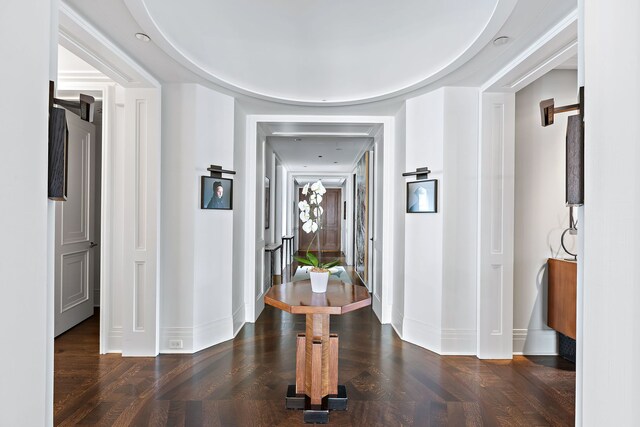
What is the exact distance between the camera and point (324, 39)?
286 cm

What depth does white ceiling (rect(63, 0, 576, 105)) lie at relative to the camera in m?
2.25

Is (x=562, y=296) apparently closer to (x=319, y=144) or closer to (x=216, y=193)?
(x=216, y=193)

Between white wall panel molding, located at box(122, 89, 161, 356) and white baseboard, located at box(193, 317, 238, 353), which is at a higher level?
white wall panel molding, located at box(122, 89, 161, 356)

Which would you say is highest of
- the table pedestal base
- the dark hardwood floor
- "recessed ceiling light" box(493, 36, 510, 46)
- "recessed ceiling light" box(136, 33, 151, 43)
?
"recessed ceiling light" box(136, 33, 151, 43)

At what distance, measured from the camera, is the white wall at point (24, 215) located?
2.55 feet

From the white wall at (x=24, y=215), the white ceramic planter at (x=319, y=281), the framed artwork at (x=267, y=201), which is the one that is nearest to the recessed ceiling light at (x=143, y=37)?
the white wall at (x=24, y=215)

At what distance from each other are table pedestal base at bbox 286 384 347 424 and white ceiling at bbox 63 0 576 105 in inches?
110

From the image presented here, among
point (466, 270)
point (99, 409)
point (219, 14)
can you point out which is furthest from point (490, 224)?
point (99, 409)

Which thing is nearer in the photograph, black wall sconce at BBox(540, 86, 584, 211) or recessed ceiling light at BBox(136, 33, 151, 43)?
black wall sconce at BBox(540, 86, 584, 211)

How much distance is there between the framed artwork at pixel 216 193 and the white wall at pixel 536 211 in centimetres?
309

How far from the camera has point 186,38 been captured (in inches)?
107

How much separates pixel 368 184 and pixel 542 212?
8.98 ft

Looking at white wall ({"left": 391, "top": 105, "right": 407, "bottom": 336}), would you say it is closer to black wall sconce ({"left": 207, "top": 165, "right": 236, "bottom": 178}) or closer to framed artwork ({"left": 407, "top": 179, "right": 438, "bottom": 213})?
framed artwork ({"left": 407, "top": 179, "right": 438, "bottom": 213})

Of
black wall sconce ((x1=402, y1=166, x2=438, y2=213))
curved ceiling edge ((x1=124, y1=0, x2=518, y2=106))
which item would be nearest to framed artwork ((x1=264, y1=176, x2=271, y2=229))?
curved ceiling edge ((x1=124, y1=0, x2=518, y2=106))
